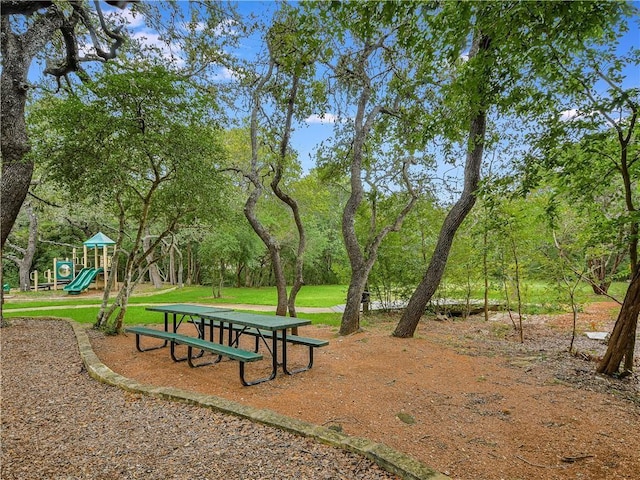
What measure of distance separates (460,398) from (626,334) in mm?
2375

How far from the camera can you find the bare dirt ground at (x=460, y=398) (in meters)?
2.81

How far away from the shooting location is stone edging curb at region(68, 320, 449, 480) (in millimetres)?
2225

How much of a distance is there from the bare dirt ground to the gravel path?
72 centimetres

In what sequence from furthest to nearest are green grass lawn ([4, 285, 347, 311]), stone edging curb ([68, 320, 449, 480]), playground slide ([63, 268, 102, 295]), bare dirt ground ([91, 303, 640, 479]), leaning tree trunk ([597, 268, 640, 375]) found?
playground slide ([63, 268, 102, 295]) < green grass lawn ([4, 285, 347, 311]) < leaning tree trunk ([597, 268, 640, 375]) < bare dirt ground ([91, 303, 640, 479]) < stone edging curb ([68, 320, 449, 480])

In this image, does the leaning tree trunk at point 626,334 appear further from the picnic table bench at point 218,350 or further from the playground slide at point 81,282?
the playground slide at point 81,282

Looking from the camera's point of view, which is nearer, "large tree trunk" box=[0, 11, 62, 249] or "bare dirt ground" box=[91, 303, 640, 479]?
"bare dirt ground" box=[91, 303, 640, 479]

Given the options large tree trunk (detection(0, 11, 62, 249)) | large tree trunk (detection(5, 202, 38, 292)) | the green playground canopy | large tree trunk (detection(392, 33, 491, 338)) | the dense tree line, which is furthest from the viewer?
the green playground canopy

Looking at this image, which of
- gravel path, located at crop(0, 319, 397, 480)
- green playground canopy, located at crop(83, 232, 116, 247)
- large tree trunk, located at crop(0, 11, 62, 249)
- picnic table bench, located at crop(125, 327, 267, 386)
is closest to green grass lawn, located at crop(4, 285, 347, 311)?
green playground canopy, located at crop(83, 232, 116, 247)

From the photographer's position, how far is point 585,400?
3.99m

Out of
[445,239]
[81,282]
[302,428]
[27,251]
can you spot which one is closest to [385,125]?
[445,239]

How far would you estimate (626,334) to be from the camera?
4645 mm

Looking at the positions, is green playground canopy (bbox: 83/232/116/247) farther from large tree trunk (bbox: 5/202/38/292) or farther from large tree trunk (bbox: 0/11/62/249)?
large tree trunk (bbox: 0/11/62/249)

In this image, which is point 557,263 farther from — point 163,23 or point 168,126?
point 163,23

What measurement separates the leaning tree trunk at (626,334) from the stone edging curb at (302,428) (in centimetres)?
384
